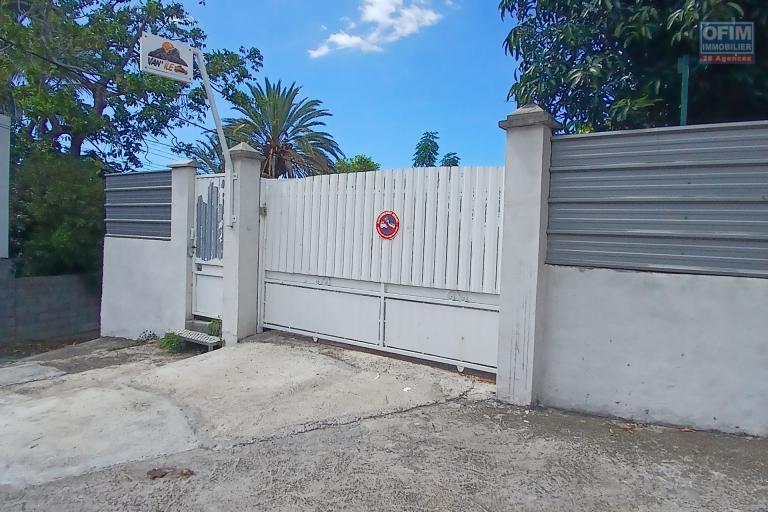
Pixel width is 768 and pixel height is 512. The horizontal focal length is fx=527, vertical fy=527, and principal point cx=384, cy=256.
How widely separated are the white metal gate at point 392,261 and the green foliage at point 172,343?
138 centimetres

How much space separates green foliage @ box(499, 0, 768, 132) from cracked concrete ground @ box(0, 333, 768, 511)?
3.78 meters

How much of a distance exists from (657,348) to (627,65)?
3.86 m

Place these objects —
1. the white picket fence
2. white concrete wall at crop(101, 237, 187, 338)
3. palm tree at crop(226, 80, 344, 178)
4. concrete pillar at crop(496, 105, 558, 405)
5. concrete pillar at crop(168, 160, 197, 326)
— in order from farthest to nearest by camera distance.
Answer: palm tree at crop(226, 80, 344, 178), white concrete wall at crop(101, 237, 187, 338), concrete pillar at crop(168, 160, 197, 326), the white picket fence, concrete pillar at crop(496, 105, 558, 405)

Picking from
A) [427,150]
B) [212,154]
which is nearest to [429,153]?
[427,150]

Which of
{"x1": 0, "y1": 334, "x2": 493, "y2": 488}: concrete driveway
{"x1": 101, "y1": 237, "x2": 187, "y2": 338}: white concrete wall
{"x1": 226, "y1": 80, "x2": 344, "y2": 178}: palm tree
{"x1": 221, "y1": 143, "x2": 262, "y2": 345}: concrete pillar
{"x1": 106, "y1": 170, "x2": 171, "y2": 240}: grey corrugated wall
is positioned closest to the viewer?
{"x1": 0, "y1": 334, "x2": 493, "y2": 488}: concrete driveway

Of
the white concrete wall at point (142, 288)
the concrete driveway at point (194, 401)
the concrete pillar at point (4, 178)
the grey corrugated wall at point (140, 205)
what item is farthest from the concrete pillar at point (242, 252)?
the concrete pillar at point (4, 178)

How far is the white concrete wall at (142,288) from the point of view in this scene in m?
7.68

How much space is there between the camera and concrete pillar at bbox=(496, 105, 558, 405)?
4348mm

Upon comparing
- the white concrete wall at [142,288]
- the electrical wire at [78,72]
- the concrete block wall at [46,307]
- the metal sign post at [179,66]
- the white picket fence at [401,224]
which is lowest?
the concrete block wall at [46,307]

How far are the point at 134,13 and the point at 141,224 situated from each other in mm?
8969

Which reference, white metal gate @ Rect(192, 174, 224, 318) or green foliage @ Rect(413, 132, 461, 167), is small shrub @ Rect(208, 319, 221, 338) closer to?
white metal gate @ Rect(192, 174, 224, 318)

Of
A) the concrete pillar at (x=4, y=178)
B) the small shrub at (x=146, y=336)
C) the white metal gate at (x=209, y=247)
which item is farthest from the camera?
the concrete pillar at (x=4, y=178)

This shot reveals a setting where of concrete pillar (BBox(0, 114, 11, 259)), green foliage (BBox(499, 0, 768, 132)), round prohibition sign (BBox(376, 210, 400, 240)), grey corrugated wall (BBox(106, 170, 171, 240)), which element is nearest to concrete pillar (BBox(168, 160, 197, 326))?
grey corrugated wall (BBox(106, 170, 171, 240))

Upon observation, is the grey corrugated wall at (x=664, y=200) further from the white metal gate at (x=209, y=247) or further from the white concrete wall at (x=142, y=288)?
the white concrete wall at (x=142, y=288)
